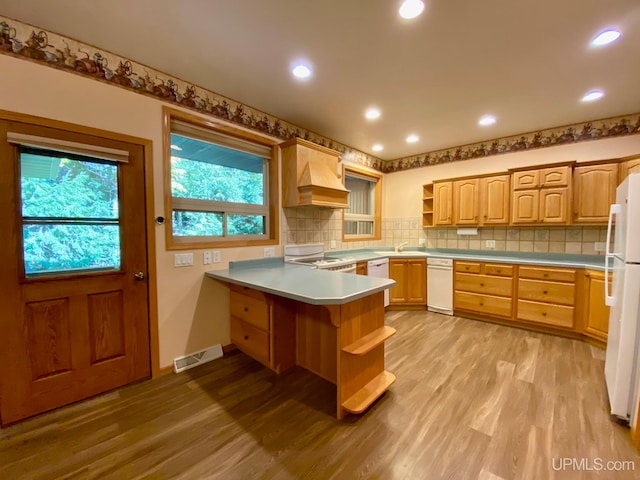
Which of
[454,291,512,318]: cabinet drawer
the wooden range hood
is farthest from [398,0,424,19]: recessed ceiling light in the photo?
[454,291,512,318]: cabinet drawer

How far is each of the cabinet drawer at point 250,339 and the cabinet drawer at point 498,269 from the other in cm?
303

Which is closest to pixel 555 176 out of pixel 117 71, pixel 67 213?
pixel 117 71

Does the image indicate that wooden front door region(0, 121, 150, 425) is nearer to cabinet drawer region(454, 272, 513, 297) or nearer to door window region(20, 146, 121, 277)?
door window region(20, 146, 121, 277)

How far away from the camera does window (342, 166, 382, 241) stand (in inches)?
175

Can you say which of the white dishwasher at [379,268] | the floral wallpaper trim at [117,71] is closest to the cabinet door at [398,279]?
the white dishwasher at [379,268]

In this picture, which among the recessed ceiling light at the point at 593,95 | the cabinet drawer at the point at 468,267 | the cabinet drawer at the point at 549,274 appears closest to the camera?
the recessed ceiling light at the point at 593,95

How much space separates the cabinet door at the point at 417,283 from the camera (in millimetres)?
4055

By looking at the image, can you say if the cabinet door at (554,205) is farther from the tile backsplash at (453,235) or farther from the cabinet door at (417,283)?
the cabinet door at (417,283)

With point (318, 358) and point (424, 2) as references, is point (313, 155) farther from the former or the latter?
point (318, 358)

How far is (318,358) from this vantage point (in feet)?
7.58

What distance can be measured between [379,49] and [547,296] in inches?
131

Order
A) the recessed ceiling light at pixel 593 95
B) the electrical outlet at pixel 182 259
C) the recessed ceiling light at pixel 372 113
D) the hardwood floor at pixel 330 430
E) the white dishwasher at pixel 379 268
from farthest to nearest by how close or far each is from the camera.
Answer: the white dishwasher at pixel 379 268 < the recessed ceiling light at pixel 372 113 < the recessed ceiling light at pixel 593 95 < the electrical outlet at pixel 182 259 < the hardwood floor at pixel 330 430

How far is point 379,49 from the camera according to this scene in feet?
6.27

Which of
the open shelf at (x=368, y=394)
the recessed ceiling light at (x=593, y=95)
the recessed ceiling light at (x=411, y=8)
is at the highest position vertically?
the recessed ceiling light at (x=593, y=95)
